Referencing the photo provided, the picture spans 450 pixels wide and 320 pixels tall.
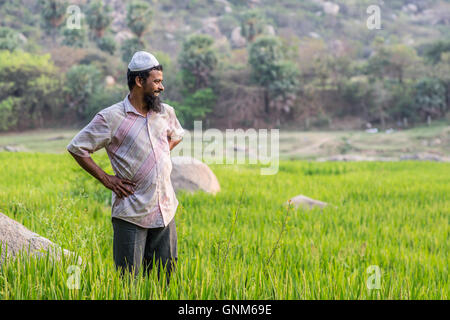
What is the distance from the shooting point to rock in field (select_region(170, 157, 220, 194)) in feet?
23.4

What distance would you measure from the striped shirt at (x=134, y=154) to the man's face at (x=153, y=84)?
0.13m

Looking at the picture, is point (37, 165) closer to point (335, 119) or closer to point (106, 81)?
point (106, 81)

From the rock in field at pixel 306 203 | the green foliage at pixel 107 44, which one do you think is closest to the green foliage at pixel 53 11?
the green foliage at pixel 107 44

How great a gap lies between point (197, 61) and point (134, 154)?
28309 millimetres

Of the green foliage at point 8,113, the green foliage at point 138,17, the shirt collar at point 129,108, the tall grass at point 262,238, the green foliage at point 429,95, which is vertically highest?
the green foliage at point 138,17

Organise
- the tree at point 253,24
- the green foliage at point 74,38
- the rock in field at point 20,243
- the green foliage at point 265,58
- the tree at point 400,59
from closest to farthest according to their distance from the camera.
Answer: the rock in field at point 20,243
the green foliage at point 265,58
the tree at point 400,59
the green foliage at point 74,38
the tree at point 253,24

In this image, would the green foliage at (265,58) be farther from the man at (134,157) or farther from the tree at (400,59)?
the man at (134,157)

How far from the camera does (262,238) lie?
4348 mm

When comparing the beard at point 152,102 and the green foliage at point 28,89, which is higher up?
the green foliage at point 28,89

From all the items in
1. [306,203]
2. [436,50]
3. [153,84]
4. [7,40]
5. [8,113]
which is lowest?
[306,203]

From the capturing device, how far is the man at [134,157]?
2383mm

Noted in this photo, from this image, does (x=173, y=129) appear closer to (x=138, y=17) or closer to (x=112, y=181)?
(x=112, y=181)

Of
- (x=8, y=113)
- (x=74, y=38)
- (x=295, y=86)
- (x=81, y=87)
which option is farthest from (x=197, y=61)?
(x=74, y=38)

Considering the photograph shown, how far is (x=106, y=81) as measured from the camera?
104 feet
